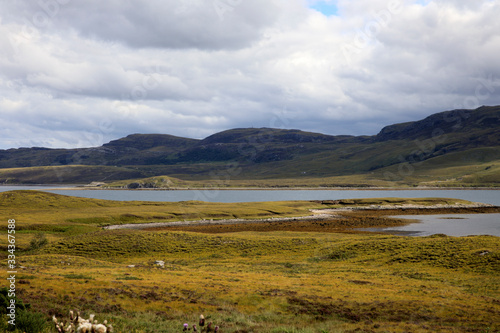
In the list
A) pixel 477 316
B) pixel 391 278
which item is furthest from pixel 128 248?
pixel 477 316

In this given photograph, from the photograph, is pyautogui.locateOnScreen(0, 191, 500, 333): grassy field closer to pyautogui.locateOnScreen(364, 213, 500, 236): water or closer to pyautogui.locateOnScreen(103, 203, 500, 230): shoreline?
pyautogui.locateOnScreen(103, 203, 500, 230): shoreline

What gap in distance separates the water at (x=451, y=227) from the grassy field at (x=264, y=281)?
96.3 ft

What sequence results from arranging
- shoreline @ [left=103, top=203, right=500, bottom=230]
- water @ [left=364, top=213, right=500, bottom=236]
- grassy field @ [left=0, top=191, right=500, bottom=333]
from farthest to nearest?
shoreline @ [left=103, top=203, right=500, bottom=230], water @ [left=364, top=213, right=500, bottom=236], grassy field @ [left=0, top=191, right=500, bottom=333]

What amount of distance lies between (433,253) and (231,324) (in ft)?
124

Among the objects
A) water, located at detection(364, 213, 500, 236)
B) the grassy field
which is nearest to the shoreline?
the grassy field

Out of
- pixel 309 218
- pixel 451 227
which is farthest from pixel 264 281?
pixel 309 218

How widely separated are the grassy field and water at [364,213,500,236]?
29347 mm

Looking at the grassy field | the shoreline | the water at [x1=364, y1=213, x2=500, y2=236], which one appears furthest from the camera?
the shoreline

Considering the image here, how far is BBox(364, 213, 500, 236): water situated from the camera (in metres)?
82.6

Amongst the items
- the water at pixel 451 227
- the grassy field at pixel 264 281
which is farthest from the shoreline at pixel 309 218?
the water at pixel 451 227

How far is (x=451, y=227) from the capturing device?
91.7 metres

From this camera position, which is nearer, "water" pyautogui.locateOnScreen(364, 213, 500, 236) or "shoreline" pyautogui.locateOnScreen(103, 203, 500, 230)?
"water" pyautogui.locateOnScreen(364, 213, 500, 236)

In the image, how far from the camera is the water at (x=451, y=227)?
82.6 meters

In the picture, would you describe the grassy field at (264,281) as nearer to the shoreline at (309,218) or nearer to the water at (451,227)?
the shoreline at (309,218)
